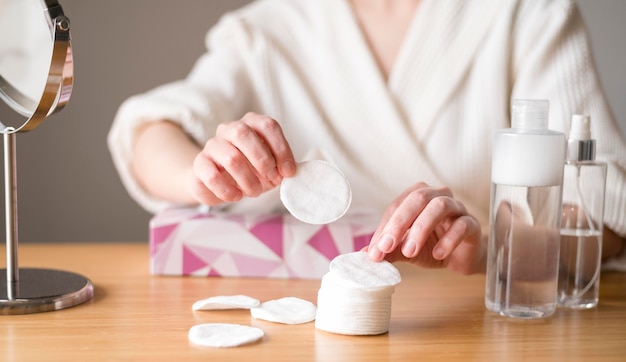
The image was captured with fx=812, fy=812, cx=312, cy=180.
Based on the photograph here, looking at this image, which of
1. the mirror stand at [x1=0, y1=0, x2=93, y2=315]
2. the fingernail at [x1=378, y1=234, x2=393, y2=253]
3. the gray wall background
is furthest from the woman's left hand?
the gray wall background

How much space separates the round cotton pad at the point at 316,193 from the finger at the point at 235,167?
0.04 meters

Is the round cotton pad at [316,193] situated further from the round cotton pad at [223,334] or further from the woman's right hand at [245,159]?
the round cotton pad at [223,334]

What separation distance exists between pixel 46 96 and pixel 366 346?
0.41 meters

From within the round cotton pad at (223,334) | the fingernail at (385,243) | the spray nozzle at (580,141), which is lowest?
the round cotton pad at (223,334)

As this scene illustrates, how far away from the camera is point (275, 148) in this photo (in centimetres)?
83

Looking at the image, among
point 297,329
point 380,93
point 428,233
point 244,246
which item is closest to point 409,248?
point 428,233

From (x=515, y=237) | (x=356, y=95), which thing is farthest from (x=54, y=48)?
(x=356, y=95)

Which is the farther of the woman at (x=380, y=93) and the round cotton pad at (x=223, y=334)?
the woman at (x=380, y=93)

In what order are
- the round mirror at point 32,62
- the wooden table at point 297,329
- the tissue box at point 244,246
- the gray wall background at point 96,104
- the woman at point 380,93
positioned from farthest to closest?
the gray wall background at point 96,104 → the woman at point 380,93 → the tissue box at point 244,246 → the round mirror at point 32,62 → the wooden table at point 297,329

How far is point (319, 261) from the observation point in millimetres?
1013

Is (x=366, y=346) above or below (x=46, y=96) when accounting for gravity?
below

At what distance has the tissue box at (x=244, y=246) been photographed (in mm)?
1012

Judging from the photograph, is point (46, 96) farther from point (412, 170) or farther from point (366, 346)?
Answer: point (412, 170)

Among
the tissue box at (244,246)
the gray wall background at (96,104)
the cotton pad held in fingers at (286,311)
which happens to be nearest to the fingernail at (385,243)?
the cotton pad held in fingers at (286,311)
